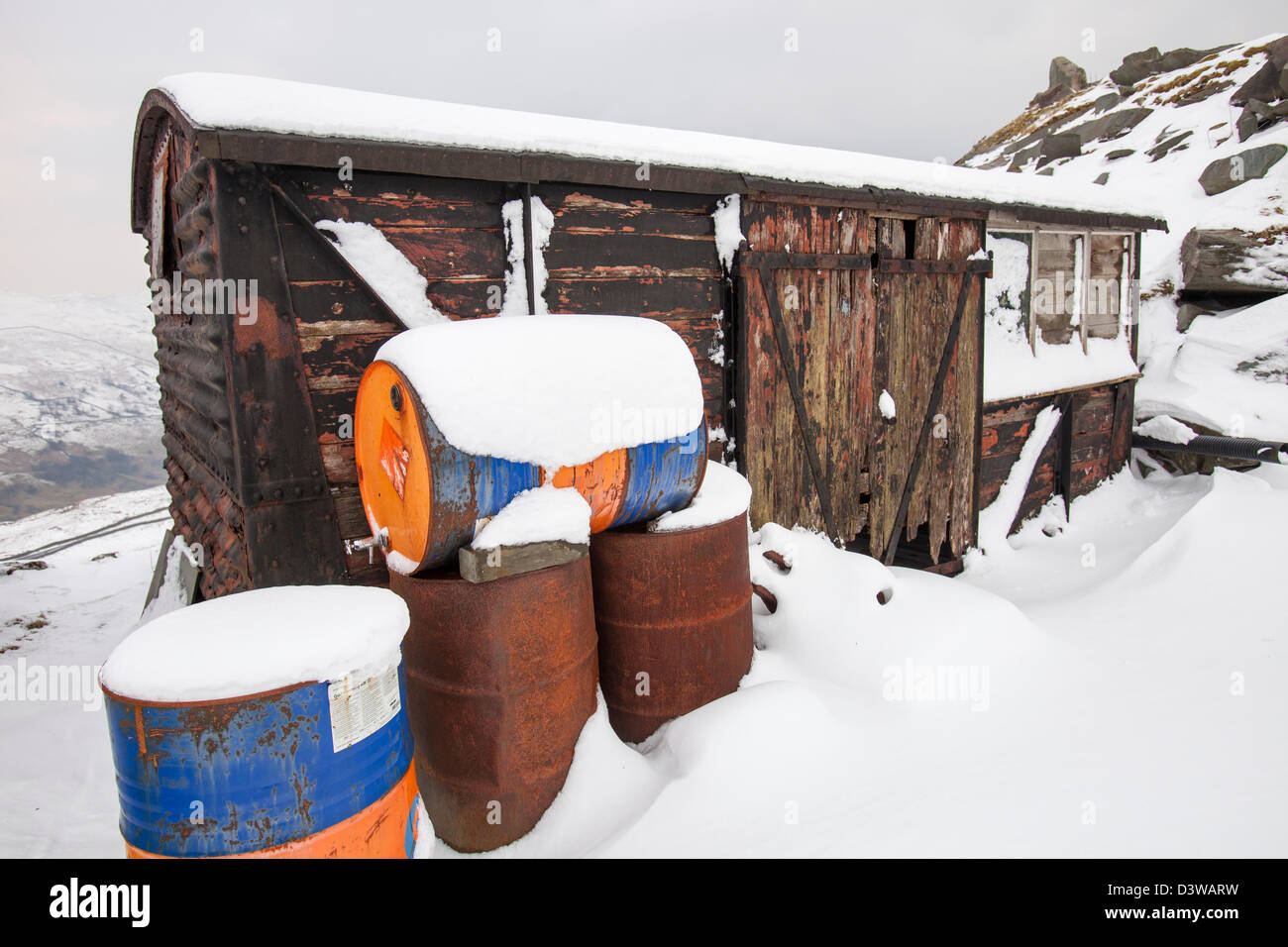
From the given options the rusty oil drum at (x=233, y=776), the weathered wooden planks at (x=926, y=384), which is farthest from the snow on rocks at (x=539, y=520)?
the weathered wooden planks at (x=926, y=384)

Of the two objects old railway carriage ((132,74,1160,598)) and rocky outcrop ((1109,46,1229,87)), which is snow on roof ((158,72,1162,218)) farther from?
rocky outcrop ((1109,46,1229,87))

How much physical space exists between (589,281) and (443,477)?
7.75 ft

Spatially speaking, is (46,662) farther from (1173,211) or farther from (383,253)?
(1173,211)

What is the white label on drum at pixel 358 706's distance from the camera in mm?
2283

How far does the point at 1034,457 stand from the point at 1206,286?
6.32m

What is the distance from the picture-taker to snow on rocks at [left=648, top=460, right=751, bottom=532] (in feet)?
11.9

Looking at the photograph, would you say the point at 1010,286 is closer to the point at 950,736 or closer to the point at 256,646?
the point at 950,736

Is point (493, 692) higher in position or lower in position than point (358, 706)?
lower

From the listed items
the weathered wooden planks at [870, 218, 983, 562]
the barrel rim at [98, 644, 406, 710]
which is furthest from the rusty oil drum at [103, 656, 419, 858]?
the weathered wooden planks at [870, 218, 983, 562]

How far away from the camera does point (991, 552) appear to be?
7.62 meters

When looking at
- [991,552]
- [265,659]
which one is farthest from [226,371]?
[991,552]

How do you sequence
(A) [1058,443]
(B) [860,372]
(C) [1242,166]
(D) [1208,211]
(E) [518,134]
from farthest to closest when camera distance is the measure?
(C) [1242,166]
(D) [1208,211]
(A) [1058,443]
(B) [860,372]
(E) [518,134]

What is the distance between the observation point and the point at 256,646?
2250 millimetres

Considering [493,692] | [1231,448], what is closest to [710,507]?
[493,692]
